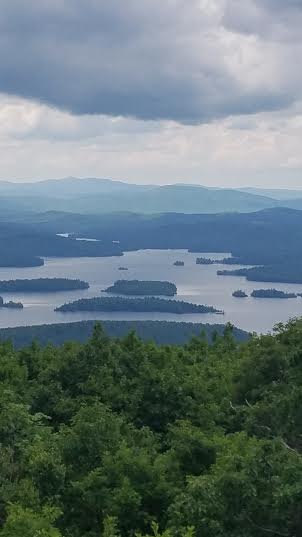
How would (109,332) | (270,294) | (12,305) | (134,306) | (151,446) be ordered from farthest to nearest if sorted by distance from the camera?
1. (270,294)
2. (12,305)
3. (134,306)
4. (109,332)
5. (151,446)

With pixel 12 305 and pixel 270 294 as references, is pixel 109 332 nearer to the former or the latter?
pixel 12 305

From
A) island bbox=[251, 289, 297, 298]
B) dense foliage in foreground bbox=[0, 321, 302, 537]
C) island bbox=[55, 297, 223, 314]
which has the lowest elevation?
dense foliage in foreground bbox=[0, 321, 302, 537]

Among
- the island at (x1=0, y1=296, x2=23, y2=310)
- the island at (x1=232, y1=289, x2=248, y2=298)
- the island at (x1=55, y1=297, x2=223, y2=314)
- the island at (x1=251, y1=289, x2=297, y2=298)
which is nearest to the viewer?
the island at (x1=55, y1=297, x2=223, y2=314)

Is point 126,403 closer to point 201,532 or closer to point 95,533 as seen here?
point 95,533

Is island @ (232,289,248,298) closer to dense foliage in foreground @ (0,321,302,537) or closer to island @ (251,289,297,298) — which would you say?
island @ (251,289,297,298)

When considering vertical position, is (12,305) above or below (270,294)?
below

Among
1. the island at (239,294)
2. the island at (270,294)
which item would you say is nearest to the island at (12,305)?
the island at (239,294)

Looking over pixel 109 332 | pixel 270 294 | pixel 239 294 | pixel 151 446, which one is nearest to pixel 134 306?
pixel 239 294

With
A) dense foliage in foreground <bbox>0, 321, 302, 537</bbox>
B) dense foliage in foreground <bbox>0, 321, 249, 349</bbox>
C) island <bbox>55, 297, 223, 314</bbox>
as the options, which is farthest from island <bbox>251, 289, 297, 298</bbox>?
dense foliage in foreground <bbox>0, 321, 302, 537</bbox>
